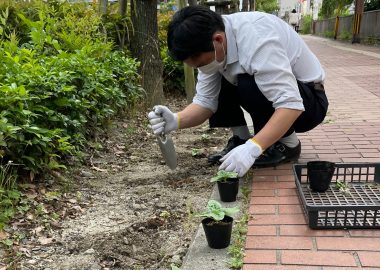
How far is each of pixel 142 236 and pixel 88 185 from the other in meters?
0.73

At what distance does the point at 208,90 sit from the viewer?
2.73 m

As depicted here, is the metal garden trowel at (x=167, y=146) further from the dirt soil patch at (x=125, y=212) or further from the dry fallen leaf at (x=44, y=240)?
the dry fallen leaf at (x=44, y=240)

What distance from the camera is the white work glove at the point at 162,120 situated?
259 centimetres

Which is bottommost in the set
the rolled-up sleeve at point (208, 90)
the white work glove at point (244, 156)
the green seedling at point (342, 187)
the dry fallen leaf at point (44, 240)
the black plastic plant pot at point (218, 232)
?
the dry fallen leaf at point (44, 240)

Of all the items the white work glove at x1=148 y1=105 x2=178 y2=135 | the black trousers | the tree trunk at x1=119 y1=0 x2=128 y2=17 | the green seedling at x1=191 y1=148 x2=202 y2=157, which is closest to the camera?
the black trousers

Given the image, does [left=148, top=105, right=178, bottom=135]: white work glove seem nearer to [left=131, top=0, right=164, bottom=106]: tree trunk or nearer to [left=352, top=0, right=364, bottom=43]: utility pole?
[left=131, top=0, right=164, bottom=106]: tree trunk

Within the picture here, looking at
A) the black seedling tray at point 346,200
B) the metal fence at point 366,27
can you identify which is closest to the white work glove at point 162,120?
the black seedling tray at point 346,200

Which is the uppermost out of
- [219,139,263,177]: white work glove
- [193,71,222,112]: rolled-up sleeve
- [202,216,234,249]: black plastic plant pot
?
[193,71,222,112]: rolled-up sleeve

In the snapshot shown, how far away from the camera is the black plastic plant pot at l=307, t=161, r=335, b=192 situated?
2203 mm

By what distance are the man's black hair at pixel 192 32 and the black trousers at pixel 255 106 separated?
0.37 m

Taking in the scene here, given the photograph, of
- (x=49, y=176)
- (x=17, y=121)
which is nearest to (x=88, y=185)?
(x=49, y=176)

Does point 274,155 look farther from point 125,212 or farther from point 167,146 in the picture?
point 125,212

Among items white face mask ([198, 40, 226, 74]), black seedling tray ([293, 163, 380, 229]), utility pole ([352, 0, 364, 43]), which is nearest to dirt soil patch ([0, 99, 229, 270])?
black seedling tray ([293, 163, 380, 229])

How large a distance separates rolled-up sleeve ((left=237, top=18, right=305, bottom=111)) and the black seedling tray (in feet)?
1.39
